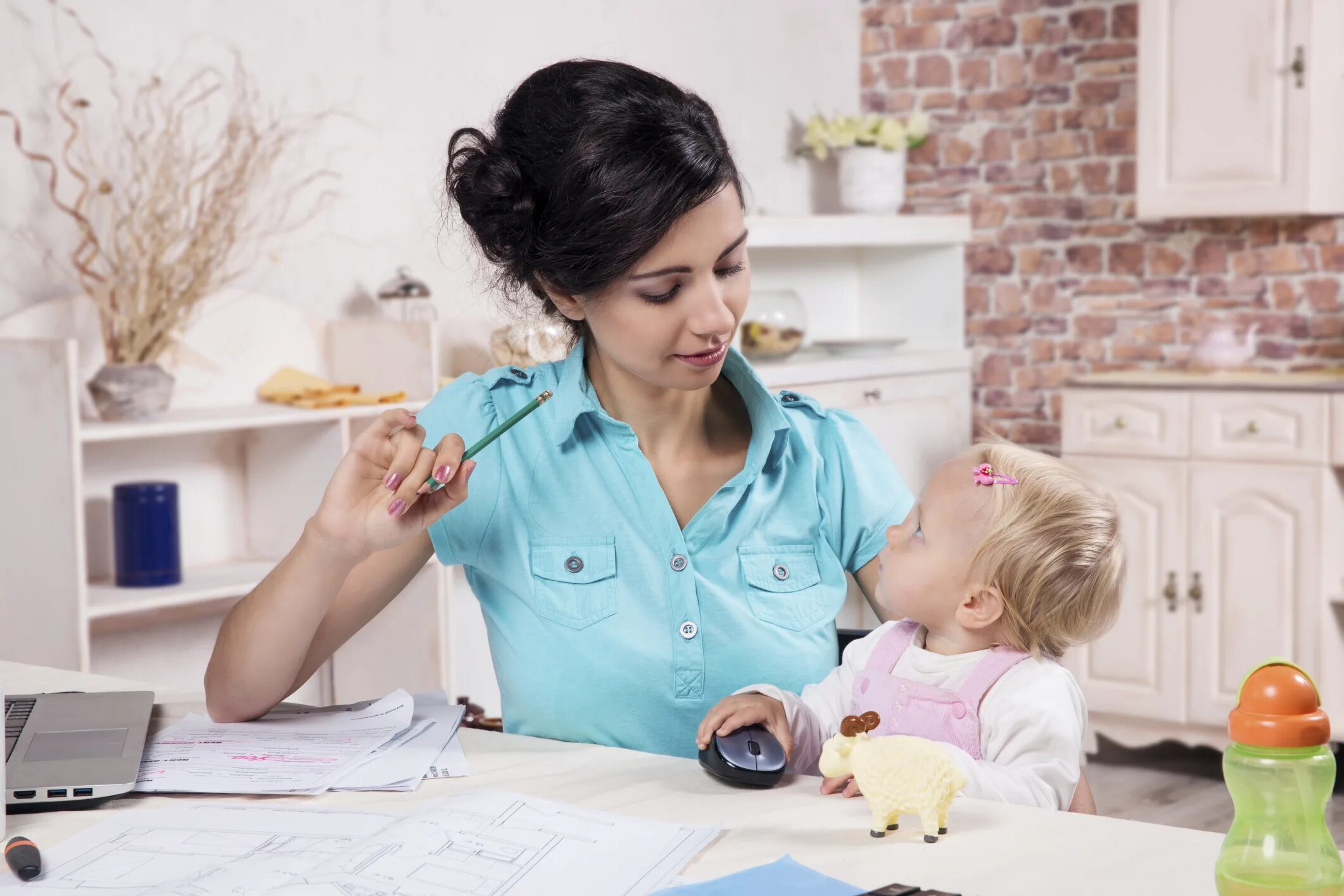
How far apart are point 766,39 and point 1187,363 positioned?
1.74 meters

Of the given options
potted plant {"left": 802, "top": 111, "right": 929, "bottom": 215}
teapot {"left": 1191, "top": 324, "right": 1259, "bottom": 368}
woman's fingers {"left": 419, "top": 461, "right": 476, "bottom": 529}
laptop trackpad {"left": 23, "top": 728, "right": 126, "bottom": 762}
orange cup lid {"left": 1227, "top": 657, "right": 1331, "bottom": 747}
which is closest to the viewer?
orange cup lid {"left": 1227, "top": 657, "right": 1331, "bottom": 747}

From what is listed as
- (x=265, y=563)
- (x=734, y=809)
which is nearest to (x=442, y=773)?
(x=734, y=809)

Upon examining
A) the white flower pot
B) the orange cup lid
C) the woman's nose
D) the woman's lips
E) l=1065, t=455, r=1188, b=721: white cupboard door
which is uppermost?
the white flower pot

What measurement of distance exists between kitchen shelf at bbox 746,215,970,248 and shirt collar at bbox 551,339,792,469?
2.45 metres

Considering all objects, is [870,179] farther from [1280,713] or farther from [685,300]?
[1280,713]

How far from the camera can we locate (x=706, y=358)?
5.24 ft

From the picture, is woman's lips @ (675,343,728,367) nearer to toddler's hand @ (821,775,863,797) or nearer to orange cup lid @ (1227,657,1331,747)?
toddler's hand @ (821,775,863,797)

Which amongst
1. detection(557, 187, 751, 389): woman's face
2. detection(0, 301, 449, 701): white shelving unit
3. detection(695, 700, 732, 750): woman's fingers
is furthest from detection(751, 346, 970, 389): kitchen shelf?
detection(695, 700, 732, 750): woman's fingers

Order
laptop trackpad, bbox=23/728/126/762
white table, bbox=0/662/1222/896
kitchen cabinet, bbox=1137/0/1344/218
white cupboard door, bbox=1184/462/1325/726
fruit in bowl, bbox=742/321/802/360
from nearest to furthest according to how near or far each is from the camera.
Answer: white table, bbox=0/662/1222/896 → laptop trackpad, bbox=23/728/126/762 → white cupboard door, bbox=1184/462/1325/726 → kitchen cabinet, bbox=1137/0/1344/218 → fruit in bowl, bbox=742/321/802/360

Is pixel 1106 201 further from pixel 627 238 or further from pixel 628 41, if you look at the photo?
pixel 627 238

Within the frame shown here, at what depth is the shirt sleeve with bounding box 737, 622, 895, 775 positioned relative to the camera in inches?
60.2

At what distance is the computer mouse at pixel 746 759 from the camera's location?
1317mm

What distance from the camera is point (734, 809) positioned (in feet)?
4.17

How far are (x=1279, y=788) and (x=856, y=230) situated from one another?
388cm
